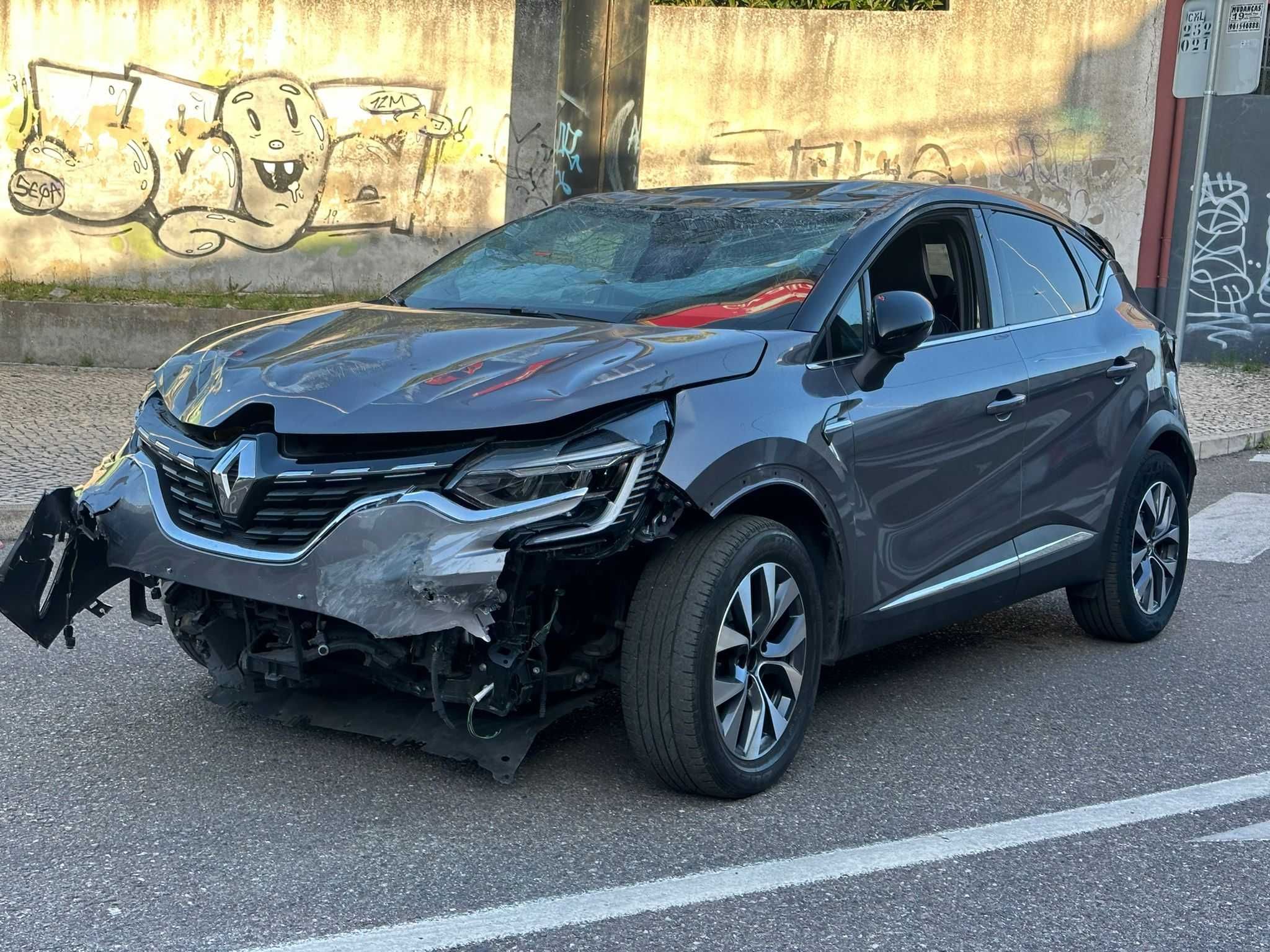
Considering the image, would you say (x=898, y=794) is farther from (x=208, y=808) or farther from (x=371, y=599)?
(x=208, y=808)

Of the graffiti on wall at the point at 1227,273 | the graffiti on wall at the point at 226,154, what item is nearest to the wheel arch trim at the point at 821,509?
the graffiti on wall at the point at 226,154

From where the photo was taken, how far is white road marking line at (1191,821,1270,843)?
3908 mm

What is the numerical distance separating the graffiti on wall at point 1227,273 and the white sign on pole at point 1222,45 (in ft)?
9.05

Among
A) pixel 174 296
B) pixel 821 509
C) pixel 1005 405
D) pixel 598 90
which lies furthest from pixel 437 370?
pixel 174 296

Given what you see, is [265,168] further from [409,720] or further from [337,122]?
[409,720]

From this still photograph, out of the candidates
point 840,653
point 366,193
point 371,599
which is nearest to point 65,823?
point 371,599

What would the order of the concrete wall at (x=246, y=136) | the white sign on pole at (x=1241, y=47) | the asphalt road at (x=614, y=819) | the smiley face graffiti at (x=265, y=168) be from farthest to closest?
the smiley face graffiti at (x=265, y=168)
the concrete wall at (x=246, y=136)
the white sign on pole at (x=1241, y=47)
the asphalt road at (x=614, y=819)

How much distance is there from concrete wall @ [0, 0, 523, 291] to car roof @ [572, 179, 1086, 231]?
312 inches

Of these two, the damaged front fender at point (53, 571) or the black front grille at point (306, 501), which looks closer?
the black front grille at point (306, 501)

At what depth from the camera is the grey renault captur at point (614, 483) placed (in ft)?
12.0

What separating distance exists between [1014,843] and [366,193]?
1041 centimetres

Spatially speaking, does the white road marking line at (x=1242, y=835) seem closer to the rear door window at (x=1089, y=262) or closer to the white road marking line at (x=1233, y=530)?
the rear door window at (x=1089, y=262)

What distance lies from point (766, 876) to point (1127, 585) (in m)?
2.63

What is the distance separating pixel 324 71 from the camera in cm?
1301
